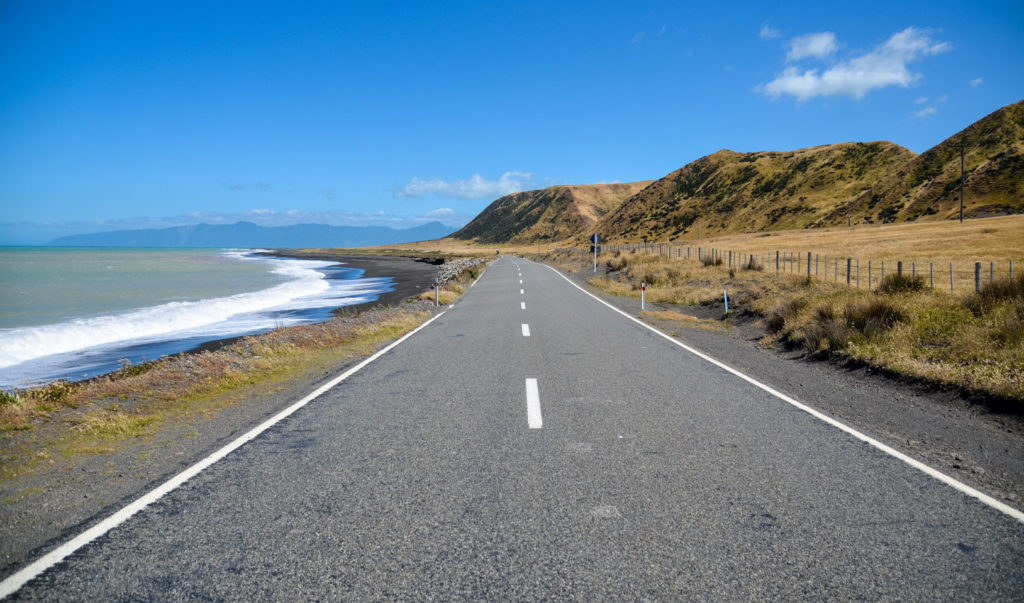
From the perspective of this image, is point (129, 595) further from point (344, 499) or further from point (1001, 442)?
point (1001, 442)

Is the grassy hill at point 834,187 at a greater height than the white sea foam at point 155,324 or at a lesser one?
greater

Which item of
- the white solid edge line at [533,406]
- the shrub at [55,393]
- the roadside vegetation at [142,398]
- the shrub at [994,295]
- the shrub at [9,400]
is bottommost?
the white solid edge line at [533,406]

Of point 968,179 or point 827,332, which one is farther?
point 968,179

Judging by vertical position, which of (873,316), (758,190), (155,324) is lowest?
(155,324)

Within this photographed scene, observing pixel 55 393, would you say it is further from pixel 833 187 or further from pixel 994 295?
pixel 833 187

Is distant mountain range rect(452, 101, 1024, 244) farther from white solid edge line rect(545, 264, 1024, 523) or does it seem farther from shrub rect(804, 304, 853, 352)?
white solid edge line rect(545, 264, 1024, 523)

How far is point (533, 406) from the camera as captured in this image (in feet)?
21.1

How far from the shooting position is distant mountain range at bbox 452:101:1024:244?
7344 centimetres

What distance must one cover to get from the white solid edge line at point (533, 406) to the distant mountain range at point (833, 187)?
80262mm

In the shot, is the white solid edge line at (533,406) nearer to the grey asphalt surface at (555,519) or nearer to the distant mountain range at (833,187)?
the grey asphalt surface at (555,519)

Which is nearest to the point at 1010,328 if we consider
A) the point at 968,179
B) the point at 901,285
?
the point at 901,285

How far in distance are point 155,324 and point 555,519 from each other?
24.4 m

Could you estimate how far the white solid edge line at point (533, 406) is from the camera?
573 cm

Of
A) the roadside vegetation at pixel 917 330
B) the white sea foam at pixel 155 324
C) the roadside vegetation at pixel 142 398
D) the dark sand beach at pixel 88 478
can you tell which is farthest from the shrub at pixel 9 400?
the roadside vegetation at pixel 917 330
